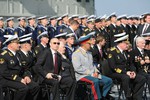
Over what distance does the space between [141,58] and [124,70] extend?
61cm

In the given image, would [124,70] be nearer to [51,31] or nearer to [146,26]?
[146,26]

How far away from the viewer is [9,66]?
8.02 m

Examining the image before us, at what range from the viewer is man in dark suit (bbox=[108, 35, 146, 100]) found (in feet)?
29.1

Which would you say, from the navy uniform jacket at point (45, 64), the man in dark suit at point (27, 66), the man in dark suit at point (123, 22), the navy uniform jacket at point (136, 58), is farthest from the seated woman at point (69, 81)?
the man in dark suit at point (123, 22)

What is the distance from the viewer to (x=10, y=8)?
2314 centimetres

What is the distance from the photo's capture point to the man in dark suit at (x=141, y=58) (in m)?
9.26

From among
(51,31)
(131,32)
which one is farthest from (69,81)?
(131,32)

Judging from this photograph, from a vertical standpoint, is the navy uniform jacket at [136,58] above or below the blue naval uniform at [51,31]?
below

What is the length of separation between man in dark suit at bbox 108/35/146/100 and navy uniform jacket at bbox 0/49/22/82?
1969 millimetres

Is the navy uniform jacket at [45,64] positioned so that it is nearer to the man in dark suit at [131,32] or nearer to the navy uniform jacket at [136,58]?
the navy uniform jacket at [136,58]

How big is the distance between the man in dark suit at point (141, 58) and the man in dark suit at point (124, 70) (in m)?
0.22

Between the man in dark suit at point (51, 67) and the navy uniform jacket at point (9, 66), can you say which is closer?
the navy uniform jacket at point (9, 66)

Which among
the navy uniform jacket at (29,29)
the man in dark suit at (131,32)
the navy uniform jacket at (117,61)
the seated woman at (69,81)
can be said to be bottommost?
the seated woman at (69,81)

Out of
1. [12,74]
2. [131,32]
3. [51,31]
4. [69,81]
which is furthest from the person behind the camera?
[131,32]
